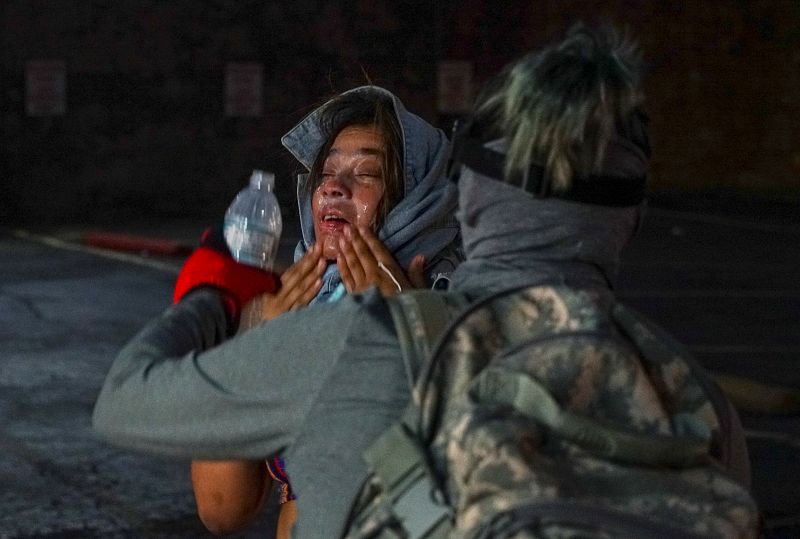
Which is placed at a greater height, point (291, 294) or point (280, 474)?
point (291, 294)

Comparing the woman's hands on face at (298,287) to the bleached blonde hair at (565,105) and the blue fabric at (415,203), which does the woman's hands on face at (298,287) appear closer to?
the blue fabric at (415,203)

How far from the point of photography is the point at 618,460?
198 centimetres

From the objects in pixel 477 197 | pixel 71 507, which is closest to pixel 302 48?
pixel 71 507

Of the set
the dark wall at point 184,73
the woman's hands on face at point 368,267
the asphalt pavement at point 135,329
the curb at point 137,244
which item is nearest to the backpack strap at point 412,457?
the woman's hands on face at point 368,267

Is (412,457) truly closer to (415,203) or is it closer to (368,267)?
(368,267)

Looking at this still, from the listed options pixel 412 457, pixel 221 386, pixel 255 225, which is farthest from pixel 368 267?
pixel 412 457

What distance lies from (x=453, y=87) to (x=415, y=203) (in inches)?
821

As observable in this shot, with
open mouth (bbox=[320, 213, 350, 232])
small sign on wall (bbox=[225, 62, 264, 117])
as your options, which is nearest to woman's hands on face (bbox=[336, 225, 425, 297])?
open mouth (bbox=[320, 213, 350, 232])

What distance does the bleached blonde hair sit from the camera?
2160 mm

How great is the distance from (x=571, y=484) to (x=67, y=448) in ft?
19.9

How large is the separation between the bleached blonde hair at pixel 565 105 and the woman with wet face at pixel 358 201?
0.99 metres

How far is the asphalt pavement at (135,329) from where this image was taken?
6.79m

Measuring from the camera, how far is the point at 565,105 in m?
2.16

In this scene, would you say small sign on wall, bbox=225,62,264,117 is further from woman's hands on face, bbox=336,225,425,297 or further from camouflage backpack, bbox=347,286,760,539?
camouflage backpack, bbox=347,286,760,539
